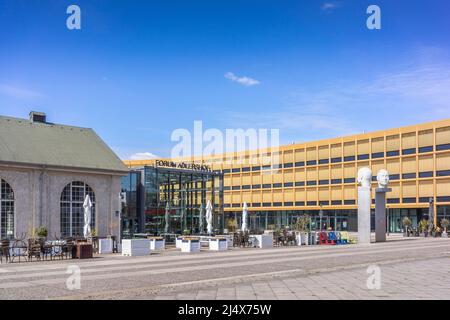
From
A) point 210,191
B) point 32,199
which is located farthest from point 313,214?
point 32,199

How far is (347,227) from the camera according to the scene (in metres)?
80.9

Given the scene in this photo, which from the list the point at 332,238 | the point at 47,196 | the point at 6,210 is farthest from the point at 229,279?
the point at 332,238

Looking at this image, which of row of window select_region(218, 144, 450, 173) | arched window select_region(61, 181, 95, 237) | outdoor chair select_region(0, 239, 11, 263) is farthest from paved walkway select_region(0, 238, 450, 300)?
row of window select_region(218, 144, 450, 173)

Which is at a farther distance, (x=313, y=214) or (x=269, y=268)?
(x=313, y=214)

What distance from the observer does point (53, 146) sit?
3478cm

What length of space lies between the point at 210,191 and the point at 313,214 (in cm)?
4064

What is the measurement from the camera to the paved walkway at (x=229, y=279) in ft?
43.7

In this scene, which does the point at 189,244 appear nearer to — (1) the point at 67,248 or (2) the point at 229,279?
(1) the point at 67,248

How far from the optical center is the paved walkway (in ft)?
43.7

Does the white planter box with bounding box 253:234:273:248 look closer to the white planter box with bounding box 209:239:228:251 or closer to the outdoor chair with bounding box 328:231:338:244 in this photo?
the white planter box with bounding box 209:239:228:251

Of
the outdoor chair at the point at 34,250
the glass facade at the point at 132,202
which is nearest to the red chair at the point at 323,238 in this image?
the glass facade at the point at 132,202

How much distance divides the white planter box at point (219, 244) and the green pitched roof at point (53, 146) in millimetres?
8612
